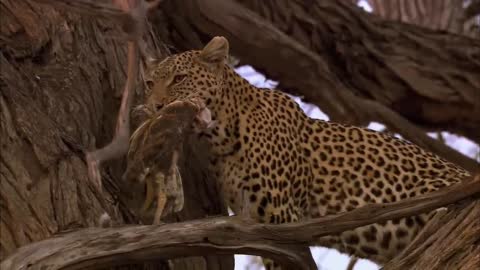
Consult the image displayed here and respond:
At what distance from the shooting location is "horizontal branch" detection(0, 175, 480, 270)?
4.38 meters

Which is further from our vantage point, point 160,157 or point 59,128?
point 59,128

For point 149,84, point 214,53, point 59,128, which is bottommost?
point 59,128

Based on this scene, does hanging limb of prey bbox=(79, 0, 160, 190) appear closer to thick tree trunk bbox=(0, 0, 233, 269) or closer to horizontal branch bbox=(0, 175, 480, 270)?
horizontal branch bbox=(0, 175, 480, 270)

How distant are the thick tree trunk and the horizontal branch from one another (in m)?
0.33

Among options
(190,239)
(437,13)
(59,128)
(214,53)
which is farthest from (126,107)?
(437,13)

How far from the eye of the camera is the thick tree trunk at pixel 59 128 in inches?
A: 192

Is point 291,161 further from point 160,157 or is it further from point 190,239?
point 190,239

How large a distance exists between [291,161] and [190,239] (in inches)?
80.2

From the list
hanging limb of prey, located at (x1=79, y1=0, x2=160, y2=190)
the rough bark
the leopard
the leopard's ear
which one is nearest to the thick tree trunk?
the leopard

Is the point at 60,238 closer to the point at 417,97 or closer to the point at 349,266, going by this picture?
the point at 349,266

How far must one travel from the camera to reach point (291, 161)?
636 cm

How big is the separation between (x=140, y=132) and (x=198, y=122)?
1204 millimetres

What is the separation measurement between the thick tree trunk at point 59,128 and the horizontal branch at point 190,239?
1.09ft

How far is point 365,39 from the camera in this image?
810 cm
